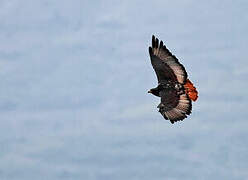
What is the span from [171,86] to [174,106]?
2.55 meters

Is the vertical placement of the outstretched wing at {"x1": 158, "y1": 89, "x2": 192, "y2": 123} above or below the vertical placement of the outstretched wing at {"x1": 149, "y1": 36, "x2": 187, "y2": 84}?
below

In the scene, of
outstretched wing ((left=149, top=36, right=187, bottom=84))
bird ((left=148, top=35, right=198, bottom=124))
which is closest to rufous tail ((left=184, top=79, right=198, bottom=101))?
bird ((left=148, top=35, right=198, bottom=124))

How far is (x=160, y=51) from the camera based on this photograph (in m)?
37.9

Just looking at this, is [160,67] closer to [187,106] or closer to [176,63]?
[176,63]

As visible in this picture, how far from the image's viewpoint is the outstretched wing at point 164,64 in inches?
1460

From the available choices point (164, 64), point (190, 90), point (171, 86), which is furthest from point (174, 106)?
point (164, 64)

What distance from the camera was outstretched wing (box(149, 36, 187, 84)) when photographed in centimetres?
3709

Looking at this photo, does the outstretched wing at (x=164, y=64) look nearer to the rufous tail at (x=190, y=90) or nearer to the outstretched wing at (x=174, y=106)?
the rufous tail at (x=190, y=90)

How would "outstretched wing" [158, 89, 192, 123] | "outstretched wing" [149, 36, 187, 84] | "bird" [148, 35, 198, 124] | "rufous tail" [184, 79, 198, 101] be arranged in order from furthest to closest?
"outstretched wing" [149, 36, 187, 84], "rufous tail" [184, 79, 198, 101], "bird" [148, 35, 198, 124], "outstretched wing" [158, 89, 192, 123]

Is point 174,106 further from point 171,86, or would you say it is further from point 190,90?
point 171,86

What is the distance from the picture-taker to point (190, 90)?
118 feet

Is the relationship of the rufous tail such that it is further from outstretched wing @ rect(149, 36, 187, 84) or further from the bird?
outstretched wing @ rect(149, 36, 187, 84)

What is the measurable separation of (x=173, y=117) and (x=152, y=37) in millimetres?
6669

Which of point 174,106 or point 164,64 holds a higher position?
point 164,64
